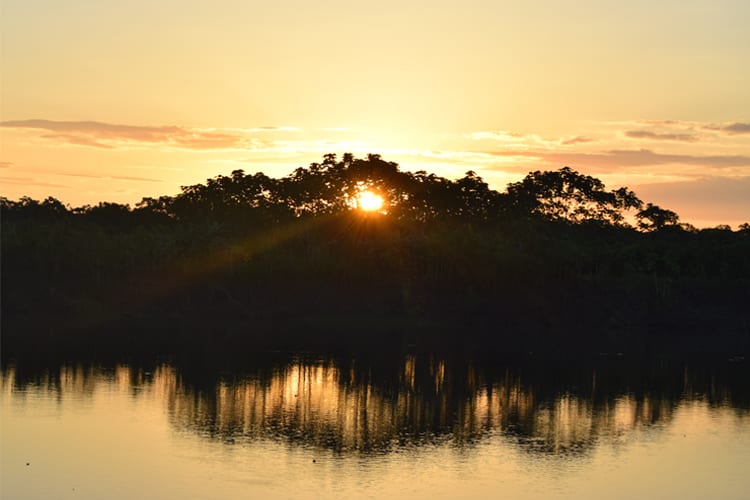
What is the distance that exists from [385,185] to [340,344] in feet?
125

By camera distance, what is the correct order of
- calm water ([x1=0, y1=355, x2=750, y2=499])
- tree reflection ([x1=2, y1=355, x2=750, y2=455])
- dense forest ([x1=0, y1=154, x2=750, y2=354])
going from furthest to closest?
dense forest ([x1=0, y1=154, x2=750, y2=354]), tree reflection ([x1=2, y1=355, x2=750, y2=455]), calm water ([x1=0, y1=355, x2=750, y2=499])

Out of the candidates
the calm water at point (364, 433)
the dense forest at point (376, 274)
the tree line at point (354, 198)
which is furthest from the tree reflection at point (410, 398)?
the tree line at point (354, 198)

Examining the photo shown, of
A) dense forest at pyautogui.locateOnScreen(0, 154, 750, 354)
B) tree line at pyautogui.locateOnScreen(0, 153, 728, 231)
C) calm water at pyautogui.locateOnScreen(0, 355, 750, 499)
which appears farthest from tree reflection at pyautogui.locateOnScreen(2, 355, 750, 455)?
tree line at pyautogui.locateOnScreen(0, 153, 728, 231)

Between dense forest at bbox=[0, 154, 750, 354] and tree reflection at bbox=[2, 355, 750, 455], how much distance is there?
48.2 feet

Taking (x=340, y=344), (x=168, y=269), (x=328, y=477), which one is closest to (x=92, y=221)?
(x=168, y=269)

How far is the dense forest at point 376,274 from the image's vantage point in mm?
89312

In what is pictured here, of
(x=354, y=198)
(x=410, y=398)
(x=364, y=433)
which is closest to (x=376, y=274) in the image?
(x=354, y=198)

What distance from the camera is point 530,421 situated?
153 ft

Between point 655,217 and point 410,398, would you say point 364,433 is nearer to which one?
point 410,398

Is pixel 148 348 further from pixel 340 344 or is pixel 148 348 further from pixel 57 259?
pixel 57 259

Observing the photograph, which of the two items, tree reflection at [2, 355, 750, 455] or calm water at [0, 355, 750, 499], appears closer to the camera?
calm water at [0, 355, 750, 499]

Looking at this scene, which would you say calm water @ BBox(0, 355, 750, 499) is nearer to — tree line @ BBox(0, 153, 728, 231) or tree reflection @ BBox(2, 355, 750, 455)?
tree reflection @ BBox(2, 355, 750, 455)

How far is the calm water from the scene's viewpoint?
33.8 m

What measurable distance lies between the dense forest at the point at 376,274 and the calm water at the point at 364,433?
2097 centimetres
